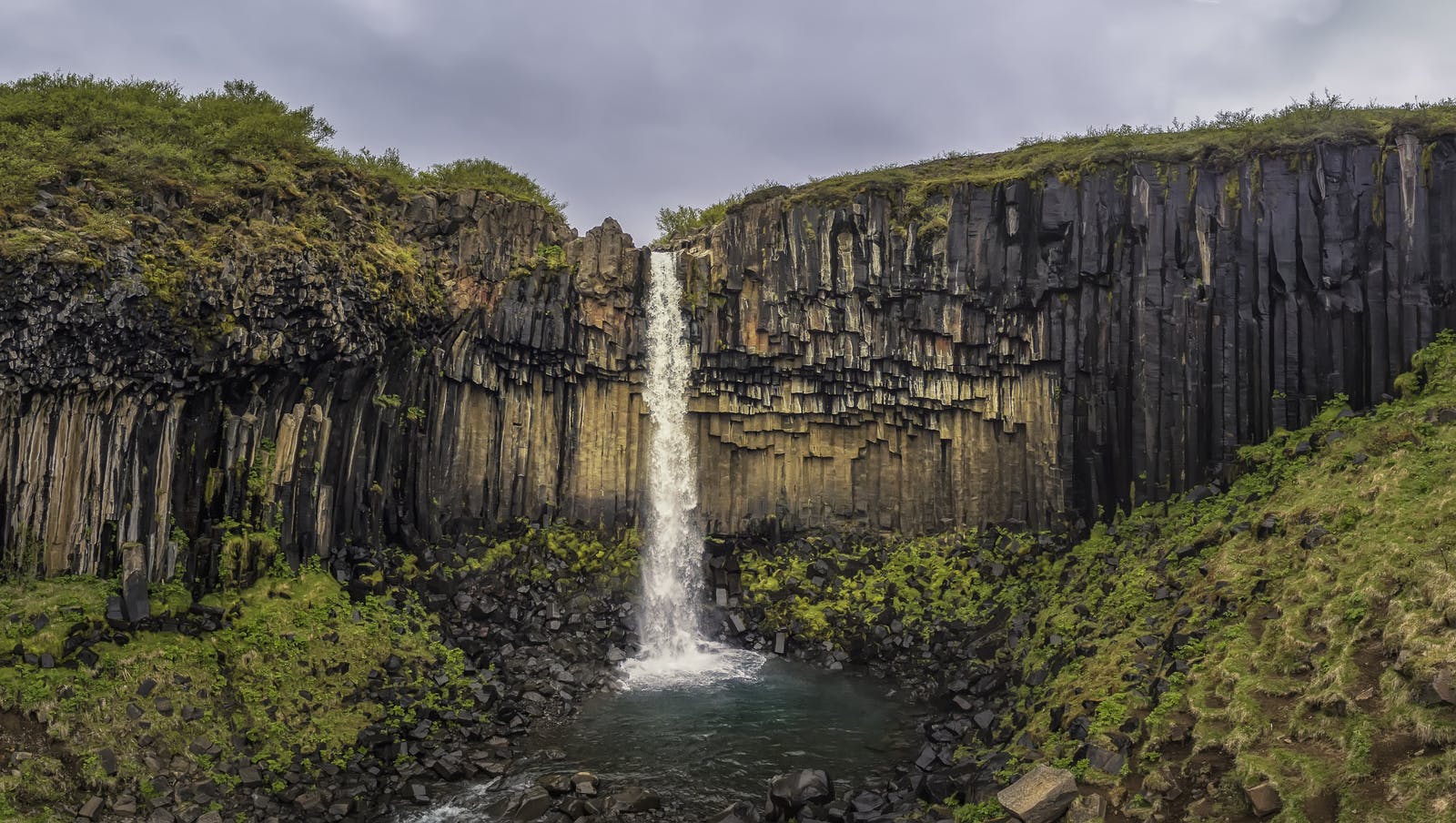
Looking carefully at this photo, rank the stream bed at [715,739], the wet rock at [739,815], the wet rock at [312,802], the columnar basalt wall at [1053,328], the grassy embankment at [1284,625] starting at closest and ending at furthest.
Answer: the grassy embankment at [1284,625]
the wet rock at [739,815]
the wet rock at [312,802]
the stream bed at [715,739]
the columnar basalt wall at [1053,328]

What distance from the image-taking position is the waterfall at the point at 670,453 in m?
28.0

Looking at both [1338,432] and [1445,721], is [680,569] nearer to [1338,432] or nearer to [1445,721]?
[1338,432]

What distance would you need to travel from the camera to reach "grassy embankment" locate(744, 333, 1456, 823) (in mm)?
10602

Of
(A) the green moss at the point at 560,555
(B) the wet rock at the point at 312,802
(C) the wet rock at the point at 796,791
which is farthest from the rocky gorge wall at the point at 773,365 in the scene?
(C) the wet rock at the point at 796,791

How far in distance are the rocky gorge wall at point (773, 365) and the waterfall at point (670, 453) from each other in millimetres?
577

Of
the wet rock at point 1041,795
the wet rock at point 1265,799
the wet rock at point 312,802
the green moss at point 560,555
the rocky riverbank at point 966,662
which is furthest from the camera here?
the green moss at point 560,555

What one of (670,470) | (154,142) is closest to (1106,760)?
(670,470)

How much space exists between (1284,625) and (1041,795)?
508 centimetres

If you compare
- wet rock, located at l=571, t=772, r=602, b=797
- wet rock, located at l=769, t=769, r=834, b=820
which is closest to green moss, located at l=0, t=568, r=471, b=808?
wet rock, located at l=571, t=772, r=602, b=797

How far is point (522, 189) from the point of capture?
105 ft

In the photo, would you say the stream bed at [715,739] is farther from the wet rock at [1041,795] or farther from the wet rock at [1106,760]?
the wet rock at [1106,760]

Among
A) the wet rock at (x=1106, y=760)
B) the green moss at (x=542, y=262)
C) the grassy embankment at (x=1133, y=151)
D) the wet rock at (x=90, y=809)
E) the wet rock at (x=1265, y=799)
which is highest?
the grassy embankment at (x=1133, y=151)

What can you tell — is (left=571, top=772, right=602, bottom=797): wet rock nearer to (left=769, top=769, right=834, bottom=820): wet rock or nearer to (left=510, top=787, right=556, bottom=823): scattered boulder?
(left=510, top=787, right=556, bottom=823): scattered boulder

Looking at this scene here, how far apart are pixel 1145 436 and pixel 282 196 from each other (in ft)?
81.0
